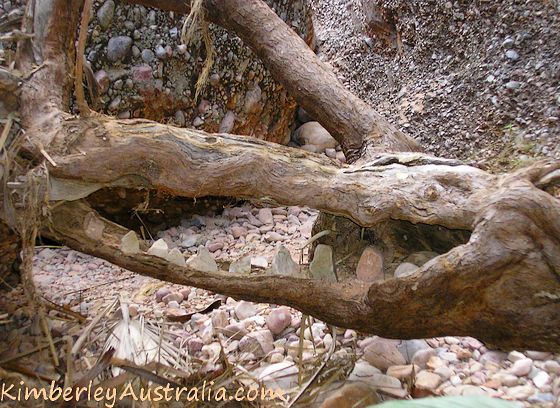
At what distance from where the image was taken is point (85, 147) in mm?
1381

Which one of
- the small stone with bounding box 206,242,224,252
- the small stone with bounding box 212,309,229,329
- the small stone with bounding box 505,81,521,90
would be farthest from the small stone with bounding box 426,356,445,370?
the small stone with bounding box 505,81,521,90

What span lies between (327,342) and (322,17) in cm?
220

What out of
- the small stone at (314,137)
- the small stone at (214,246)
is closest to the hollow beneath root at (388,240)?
the small stone at (214,246)

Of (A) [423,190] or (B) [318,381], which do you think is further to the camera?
(B) [318,381]

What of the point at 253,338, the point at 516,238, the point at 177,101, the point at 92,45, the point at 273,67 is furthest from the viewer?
the point at 177,101

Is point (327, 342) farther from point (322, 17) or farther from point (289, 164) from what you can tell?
point (322, 17)

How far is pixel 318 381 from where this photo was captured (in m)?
1.60

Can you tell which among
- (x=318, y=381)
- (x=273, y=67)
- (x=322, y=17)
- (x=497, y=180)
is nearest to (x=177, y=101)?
(x=273, y=67)

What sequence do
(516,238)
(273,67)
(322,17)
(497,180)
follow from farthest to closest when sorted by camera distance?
(322,17), (273,67), (497,180), (516,238)

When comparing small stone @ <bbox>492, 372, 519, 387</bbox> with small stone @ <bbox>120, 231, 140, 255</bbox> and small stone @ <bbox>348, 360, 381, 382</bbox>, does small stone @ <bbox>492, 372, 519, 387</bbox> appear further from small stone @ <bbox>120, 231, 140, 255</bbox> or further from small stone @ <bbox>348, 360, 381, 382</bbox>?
small stone @ <bbox>120, 231, 140, 255</bbox>

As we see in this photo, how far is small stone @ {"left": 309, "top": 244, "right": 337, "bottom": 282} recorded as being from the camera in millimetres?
1423

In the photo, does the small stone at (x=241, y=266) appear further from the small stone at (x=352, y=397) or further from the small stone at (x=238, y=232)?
the small stone at (x=238, y=232)

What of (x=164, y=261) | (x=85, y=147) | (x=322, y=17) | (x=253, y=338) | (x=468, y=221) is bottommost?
(x=253, y=338)

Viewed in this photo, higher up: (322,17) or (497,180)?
(322,17)
